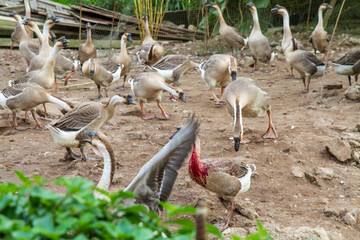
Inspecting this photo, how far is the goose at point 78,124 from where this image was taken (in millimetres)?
5562

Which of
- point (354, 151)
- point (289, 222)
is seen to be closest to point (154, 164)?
point (289, 222)

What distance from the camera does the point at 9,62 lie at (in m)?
13.1

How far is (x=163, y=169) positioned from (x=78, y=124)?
8.97ft

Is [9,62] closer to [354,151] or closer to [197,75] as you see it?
[197,75]

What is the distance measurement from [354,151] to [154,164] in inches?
164

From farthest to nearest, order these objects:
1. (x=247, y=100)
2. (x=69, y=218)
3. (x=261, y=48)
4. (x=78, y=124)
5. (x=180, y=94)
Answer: (x=261, y=48) < (x=180, y=94) < (x=247, y=100) < (x=78, y=124) < (x=69, y=218)

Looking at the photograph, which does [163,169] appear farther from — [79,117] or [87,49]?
[87,49]

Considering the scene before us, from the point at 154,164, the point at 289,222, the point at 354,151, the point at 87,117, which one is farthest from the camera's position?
the point at 354,151

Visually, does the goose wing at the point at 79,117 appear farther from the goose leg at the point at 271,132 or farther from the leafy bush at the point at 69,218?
the leafy bush at the point at 69,218

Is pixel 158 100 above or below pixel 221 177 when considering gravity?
below

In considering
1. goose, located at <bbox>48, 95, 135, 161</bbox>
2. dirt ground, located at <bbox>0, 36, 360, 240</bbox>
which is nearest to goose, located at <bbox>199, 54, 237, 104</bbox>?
dirt ground, located at <bbox>0, 36, 360, 240</bbox>

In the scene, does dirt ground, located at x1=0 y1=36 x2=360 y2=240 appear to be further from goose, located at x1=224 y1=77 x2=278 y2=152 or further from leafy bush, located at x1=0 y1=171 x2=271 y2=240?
leafy bush, located at x1=0 y1=171 x2=271 y2=240

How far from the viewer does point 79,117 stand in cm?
580

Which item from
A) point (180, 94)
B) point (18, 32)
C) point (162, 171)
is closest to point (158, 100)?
point (180, 94)
